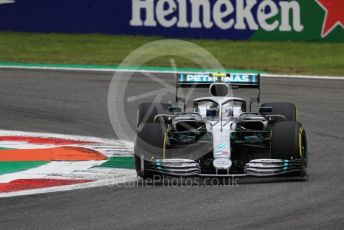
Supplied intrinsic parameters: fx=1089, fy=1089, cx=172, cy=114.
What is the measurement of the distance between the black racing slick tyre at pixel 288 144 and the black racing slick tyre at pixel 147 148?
1285 millimetres

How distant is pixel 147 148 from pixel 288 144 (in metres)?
1.60

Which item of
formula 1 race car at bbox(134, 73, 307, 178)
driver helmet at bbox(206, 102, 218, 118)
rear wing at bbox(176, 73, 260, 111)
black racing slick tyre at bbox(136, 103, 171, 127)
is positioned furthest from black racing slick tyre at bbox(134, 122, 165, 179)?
rear wing at bbox(176, 73, 260, 111)

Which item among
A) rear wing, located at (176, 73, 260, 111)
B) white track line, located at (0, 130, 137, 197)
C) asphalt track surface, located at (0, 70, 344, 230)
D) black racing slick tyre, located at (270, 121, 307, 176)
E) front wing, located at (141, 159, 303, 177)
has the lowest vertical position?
white track line, located at (0, 130, 137, 197)

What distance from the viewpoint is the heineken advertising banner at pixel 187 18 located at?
25641 millimetres

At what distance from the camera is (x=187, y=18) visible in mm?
26438

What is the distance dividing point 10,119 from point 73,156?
3774mm

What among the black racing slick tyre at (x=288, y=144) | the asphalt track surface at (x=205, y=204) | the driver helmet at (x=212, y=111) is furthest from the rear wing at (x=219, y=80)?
the black racing slick tyre at (x=288, y=144)

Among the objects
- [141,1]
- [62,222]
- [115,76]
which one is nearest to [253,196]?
[62,222]

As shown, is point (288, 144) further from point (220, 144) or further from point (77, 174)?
point (77, 174)

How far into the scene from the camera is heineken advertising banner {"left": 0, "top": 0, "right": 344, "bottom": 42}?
25641 mm

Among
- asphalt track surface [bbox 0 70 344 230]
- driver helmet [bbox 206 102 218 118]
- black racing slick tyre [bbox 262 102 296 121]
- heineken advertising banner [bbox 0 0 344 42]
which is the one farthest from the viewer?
heineken advertising banner [bbox 0 0 344 42]

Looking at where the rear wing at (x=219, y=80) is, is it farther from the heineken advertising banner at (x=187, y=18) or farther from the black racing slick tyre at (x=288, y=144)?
the heineken advertising banner at (x=187, y=18)

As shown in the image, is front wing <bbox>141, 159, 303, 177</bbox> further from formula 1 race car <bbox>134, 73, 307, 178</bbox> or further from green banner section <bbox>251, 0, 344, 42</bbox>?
green banner section <bbox>251, 0, 344, 42</bbox>

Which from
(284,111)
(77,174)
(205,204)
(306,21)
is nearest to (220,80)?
(284,111)
